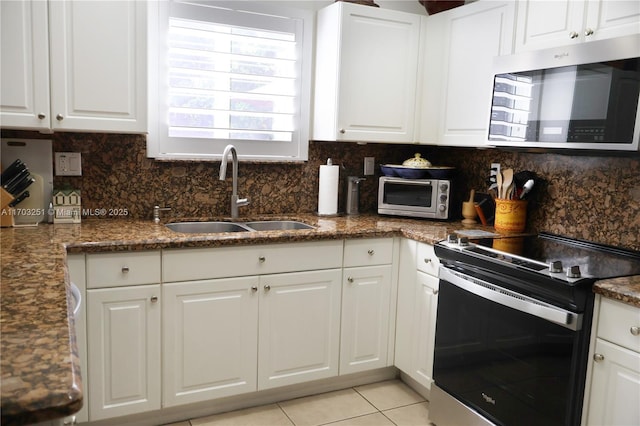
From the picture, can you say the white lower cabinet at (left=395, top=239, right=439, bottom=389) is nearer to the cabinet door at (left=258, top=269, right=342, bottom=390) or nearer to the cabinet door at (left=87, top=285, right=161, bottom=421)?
the cabinet door at (left=258, top=269, right=342, bottom=390)

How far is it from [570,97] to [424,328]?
4.06 feet

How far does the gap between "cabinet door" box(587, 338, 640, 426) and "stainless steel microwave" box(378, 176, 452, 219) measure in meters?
1.31

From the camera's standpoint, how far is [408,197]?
10.3 ft

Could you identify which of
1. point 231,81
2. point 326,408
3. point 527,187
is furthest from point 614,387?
point 231,81

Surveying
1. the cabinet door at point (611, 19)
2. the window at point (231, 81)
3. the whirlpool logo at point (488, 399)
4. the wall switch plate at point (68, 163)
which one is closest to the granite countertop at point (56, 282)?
the wall switch plate at point (68, 163)

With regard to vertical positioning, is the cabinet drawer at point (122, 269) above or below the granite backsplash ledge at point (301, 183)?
below

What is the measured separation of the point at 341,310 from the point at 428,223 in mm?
695

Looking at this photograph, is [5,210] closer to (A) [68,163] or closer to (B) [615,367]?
(A) [68,163]

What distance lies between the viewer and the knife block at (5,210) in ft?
7.82

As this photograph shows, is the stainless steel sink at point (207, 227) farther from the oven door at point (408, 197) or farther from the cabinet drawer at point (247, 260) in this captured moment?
the oven door at point (408, 197)

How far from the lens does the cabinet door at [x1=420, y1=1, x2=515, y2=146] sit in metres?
2.70

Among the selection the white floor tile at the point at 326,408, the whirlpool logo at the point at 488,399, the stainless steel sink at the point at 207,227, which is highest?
the stainless steel sink at the point at 207,227

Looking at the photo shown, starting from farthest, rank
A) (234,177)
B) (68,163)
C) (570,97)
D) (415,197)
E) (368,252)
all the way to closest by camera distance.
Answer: (415,197)
(234,177)
(368,252)
(68,163)
(570,97)

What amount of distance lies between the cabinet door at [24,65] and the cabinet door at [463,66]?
193cm
